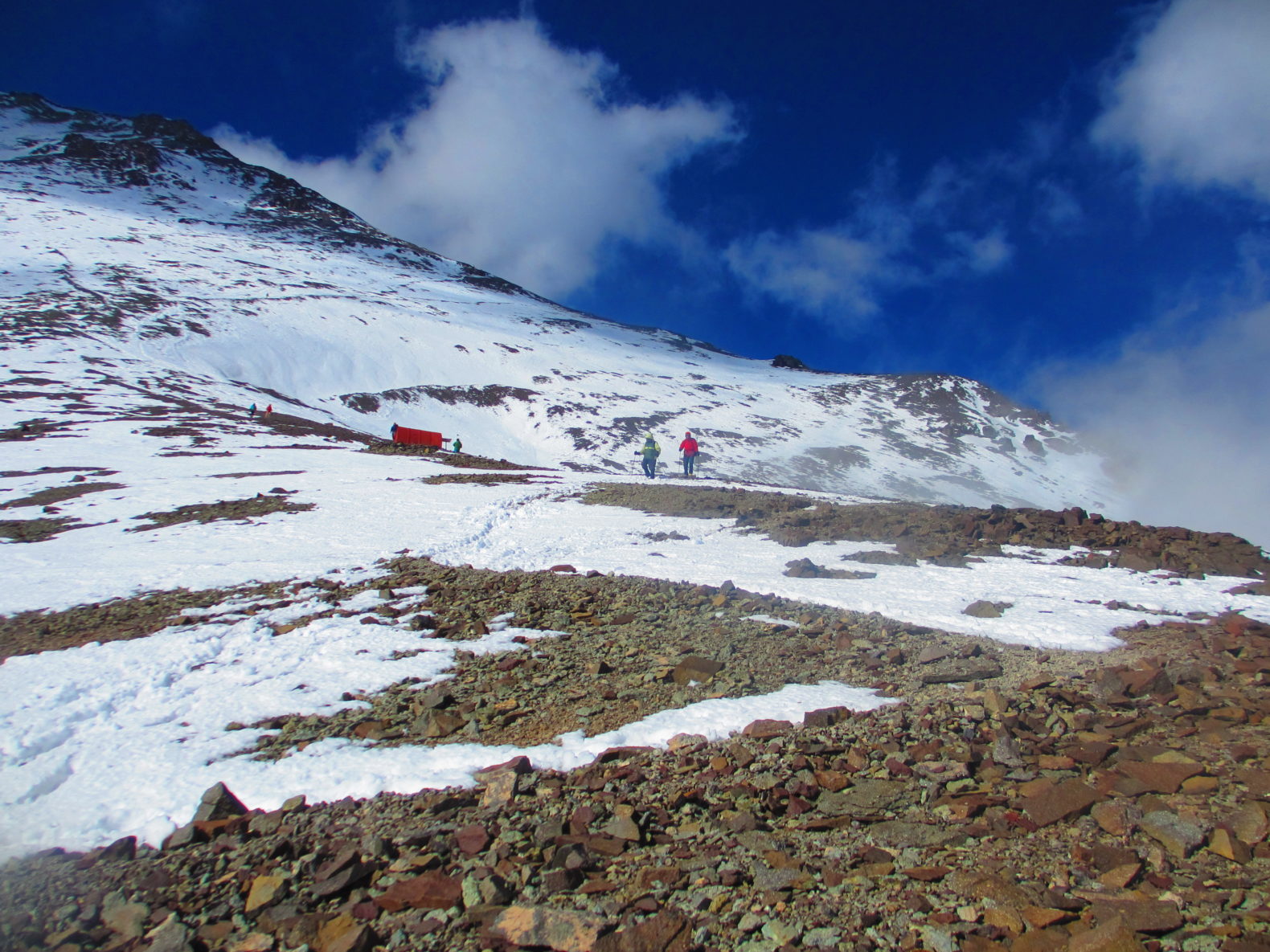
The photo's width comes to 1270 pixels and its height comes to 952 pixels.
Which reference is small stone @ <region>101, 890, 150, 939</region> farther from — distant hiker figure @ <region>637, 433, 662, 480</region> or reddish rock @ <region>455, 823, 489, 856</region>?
distant hiker figure @ <region>637, 433, 662, 480</region>

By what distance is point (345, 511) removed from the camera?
1730 centimetres

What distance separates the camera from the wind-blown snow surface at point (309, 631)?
5.21 metres

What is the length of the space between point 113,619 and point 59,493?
1453 cm

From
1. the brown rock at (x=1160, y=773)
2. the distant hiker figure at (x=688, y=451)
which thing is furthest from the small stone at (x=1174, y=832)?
the distant hiker figure at (x=688, y=451)

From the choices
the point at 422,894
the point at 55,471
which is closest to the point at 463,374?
the point at 55,471

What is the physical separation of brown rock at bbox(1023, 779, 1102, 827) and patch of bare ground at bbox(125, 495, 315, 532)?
17.2 metres

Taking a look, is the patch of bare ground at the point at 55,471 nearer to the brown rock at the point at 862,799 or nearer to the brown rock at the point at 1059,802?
the brown rock at the point at 862,799

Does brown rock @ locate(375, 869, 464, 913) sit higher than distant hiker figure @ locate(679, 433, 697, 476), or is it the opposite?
distant hiker figure @ locate(679, 433, 697, 476)

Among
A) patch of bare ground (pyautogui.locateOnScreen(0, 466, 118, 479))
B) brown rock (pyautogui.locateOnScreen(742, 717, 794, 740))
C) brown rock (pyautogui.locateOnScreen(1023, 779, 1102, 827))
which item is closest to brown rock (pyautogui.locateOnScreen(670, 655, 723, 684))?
brown rock (pyautogui.locateOnScreen(742, 717, 794, 740))

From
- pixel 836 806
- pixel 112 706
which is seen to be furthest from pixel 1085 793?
pixel 112 706

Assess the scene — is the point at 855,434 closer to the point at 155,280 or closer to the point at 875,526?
the point at 875,526

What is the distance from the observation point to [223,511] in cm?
1727

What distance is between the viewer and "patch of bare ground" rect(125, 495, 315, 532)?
16.4 meters

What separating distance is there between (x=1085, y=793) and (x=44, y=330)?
75383mm
